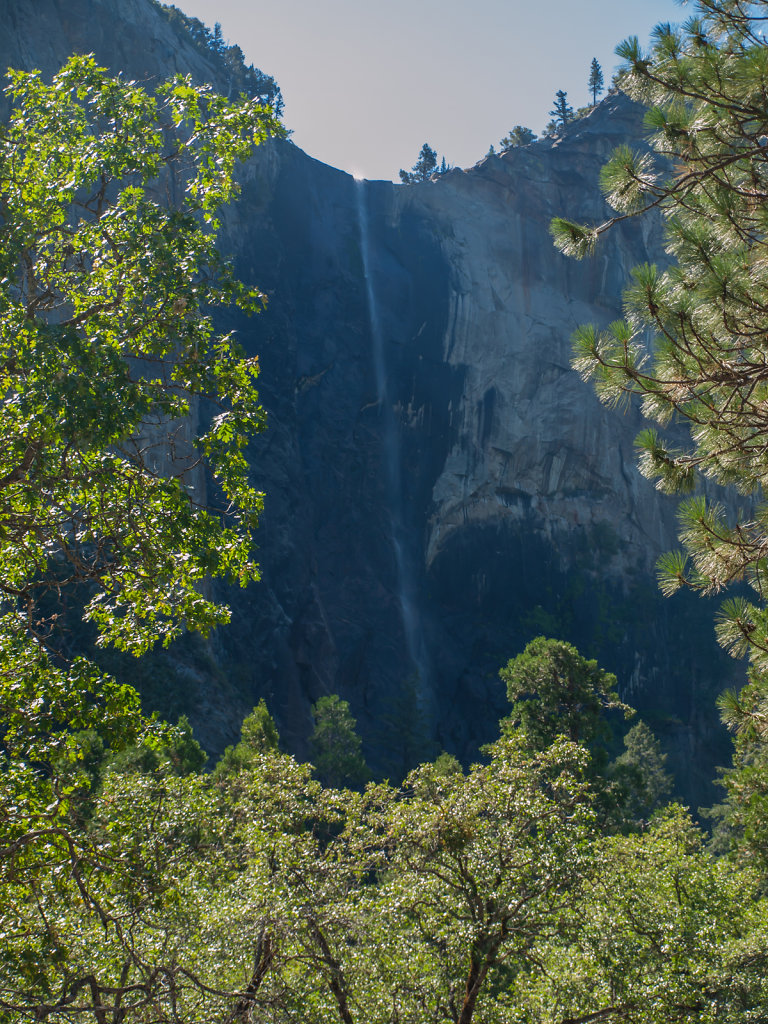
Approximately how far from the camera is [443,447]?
147 feet

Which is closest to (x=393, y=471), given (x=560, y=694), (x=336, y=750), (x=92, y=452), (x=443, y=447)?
(x=443, y=447)

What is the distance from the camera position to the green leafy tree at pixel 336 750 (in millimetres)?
25984

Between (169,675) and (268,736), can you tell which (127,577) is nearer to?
(268,736)

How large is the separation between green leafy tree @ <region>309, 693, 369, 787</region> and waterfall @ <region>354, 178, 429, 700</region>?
1079cm

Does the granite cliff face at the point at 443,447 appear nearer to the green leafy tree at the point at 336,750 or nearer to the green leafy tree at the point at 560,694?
the green leafy tree at the point at 336,750

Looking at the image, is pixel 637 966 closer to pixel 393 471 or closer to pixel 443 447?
pixel 393 471

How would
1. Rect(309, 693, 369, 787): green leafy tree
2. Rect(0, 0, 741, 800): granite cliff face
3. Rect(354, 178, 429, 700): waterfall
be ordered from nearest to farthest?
1. Rect(309, 693, 369, 787): green leafy tree
2. Rect(0, 0, 741, 800): granite cliff face
3. Rect(354, 178, 429, 700): waterfall

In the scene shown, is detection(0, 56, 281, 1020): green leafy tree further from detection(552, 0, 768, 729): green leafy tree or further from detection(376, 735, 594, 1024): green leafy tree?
detection(552, 0, 768, 729): green leafy tree

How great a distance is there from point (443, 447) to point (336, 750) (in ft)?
73.2

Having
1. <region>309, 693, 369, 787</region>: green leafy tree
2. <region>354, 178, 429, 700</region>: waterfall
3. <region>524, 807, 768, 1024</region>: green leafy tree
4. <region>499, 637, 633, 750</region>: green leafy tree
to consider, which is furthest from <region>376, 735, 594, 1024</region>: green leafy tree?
<region>354, 178, 429, 700</region>: waterfall

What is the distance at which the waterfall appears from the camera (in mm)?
41281

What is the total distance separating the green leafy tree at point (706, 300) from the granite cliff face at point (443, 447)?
30374 mm

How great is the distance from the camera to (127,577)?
5.64 metres

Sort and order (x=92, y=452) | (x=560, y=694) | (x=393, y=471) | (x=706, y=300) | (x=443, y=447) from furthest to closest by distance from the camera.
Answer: (x=443, y=447) < (x=393, y=471) < (x=560, y=694) < (x=706, y=300) < (x=92, y=452)
